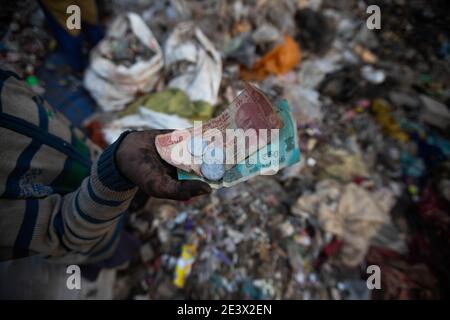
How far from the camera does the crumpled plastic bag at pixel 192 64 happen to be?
2.27 m

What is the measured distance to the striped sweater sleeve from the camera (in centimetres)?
85

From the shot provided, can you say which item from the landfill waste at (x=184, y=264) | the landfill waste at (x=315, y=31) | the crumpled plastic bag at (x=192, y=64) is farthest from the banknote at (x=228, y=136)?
the landfill waste at (x=315, y=31)

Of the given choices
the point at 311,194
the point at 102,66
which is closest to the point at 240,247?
the point at 311,194

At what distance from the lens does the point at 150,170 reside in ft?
2.63

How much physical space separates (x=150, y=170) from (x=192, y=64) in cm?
178

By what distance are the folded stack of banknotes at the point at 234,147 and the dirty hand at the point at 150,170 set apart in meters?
0.03

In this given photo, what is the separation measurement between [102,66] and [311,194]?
6.20 ft

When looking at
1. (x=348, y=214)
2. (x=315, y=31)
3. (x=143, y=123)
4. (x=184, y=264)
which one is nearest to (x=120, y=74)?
(x=143, y=123)

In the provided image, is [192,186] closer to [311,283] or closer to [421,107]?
[311,283]

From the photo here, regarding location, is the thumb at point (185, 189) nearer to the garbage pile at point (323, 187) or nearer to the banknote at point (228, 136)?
the banknote at point (228, 136)

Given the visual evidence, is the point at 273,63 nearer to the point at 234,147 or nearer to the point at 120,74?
the point at 120,74

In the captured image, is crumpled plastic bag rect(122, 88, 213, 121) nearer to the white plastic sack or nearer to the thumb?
the white plastic sack

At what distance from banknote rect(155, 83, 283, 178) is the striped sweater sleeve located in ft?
0.53
